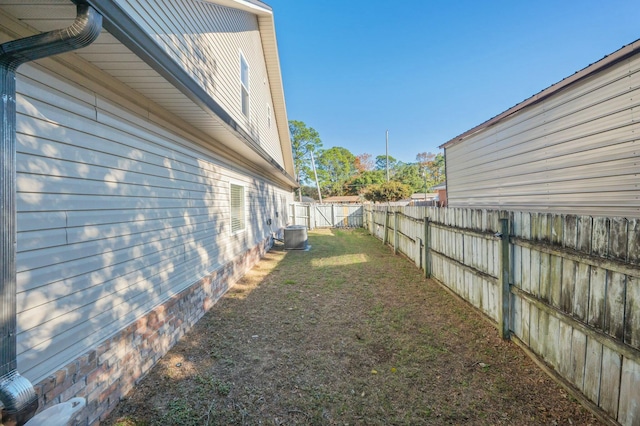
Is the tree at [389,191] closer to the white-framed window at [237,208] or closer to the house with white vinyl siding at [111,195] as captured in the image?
the white-framed window at [237,208]

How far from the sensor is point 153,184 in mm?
3496

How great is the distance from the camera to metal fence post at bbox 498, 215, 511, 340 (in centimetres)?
335

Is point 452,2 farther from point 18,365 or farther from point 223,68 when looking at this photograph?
point 18,365

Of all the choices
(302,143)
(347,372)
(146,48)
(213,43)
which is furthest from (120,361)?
(302,143)

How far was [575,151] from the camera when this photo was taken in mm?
4125

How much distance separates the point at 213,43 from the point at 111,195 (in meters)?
4.34

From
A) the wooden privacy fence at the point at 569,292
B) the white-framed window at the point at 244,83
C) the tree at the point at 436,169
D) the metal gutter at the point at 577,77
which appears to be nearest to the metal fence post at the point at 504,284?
the wooden privacy fence at the point at 569,292

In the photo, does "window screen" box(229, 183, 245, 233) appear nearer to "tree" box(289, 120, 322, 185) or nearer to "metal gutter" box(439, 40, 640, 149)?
"metal gutter" box(439, 40, 640, 149)

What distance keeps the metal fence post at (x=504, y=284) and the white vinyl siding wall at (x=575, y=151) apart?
59.7 inches

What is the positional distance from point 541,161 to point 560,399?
3972 mm

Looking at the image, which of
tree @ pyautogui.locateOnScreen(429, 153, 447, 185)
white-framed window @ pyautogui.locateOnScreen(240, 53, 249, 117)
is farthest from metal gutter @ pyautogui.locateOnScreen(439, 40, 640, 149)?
tree @ pyautogui.locateOnScreen(429, 153, 447, 185)

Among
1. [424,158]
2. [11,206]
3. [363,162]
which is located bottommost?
[11,206]

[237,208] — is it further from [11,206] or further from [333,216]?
[333,216]

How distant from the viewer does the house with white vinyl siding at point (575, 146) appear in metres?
3.37
